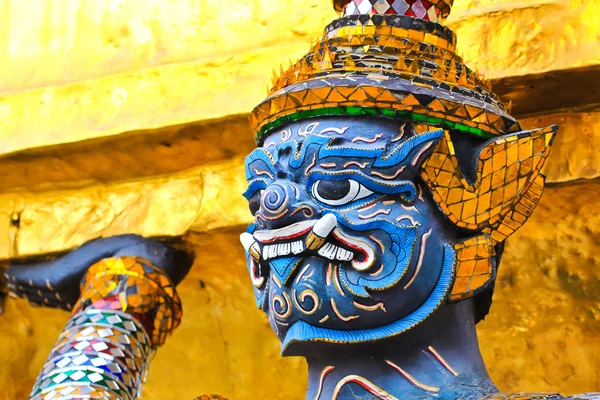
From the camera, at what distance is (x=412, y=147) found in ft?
6.20

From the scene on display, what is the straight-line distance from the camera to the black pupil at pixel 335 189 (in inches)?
74.5

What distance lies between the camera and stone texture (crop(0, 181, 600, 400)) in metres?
2.64

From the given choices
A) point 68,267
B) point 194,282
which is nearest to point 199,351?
point 194,282

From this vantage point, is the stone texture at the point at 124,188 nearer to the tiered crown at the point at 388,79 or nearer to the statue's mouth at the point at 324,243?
the tiered crown at the point at 388,79

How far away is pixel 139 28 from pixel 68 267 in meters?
0.59

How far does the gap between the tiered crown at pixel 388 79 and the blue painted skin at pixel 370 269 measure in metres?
0.04

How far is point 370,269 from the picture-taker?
1857 mm

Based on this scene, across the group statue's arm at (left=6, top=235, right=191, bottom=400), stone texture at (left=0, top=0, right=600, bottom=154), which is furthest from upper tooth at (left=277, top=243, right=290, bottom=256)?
stone texture at (left=0, top=0, right=600, bottom=154)

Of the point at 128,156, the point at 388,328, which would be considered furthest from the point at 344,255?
the point at 128,156

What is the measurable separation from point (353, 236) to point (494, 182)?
0.80 feet

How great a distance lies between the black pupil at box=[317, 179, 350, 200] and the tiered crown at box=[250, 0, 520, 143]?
0.11m

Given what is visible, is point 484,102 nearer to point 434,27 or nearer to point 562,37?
point 434,27

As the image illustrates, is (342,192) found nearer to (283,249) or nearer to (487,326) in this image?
(283,249)

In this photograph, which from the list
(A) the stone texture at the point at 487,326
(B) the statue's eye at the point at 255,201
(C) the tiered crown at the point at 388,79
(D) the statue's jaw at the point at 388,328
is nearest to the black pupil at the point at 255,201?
(B) the statue's eye at the point at 255,201
